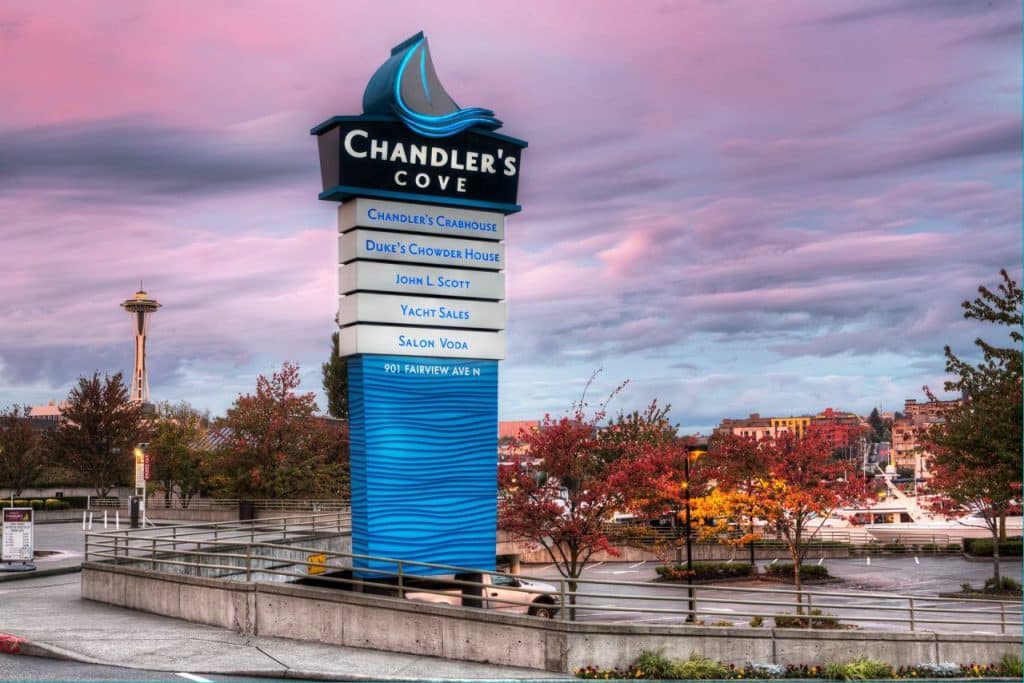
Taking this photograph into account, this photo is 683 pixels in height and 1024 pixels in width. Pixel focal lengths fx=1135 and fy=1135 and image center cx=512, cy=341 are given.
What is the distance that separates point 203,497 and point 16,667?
55427 mm

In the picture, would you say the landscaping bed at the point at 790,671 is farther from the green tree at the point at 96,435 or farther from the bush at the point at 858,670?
the green tree at the point at 96,435

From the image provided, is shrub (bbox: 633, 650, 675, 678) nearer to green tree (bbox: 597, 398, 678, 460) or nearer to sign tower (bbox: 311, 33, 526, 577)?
sign tower (bbox: 311, 33, 526, 577)

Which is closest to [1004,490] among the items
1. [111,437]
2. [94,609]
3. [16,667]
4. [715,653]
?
[715,653]

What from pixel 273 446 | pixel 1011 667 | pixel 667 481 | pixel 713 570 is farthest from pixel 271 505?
pixel 1011 667

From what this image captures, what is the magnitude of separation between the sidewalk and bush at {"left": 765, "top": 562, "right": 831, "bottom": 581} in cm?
3246

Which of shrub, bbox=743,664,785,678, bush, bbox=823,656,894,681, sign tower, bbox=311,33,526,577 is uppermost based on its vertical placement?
sign tower, bbox=311,33,526,577

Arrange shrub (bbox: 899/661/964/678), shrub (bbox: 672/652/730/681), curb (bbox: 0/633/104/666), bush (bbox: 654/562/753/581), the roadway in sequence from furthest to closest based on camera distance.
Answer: bush (bbox: 654/562/753/581) → the roadway → shrub (bbox: 899/661/964/678) → shrub (bbox: 672/652/730/681) → curb (bbox: 0/633/104/666)

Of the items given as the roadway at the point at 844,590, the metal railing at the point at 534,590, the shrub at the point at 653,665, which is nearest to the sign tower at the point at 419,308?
the metal railing at the point at 534,590

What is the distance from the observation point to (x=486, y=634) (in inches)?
832

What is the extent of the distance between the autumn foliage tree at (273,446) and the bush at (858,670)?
127 ft

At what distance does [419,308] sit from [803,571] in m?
31.6

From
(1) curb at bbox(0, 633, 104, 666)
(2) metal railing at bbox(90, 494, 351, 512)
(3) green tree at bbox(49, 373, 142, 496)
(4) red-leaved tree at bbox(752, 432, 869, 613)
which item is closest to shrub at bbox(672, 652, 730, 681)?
(1) curb at bbox(0, 633, 104, 666)

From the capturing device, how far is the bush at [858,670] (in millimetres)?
22562

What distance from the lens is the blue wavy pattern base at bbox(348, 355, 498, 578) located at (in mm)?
24781
